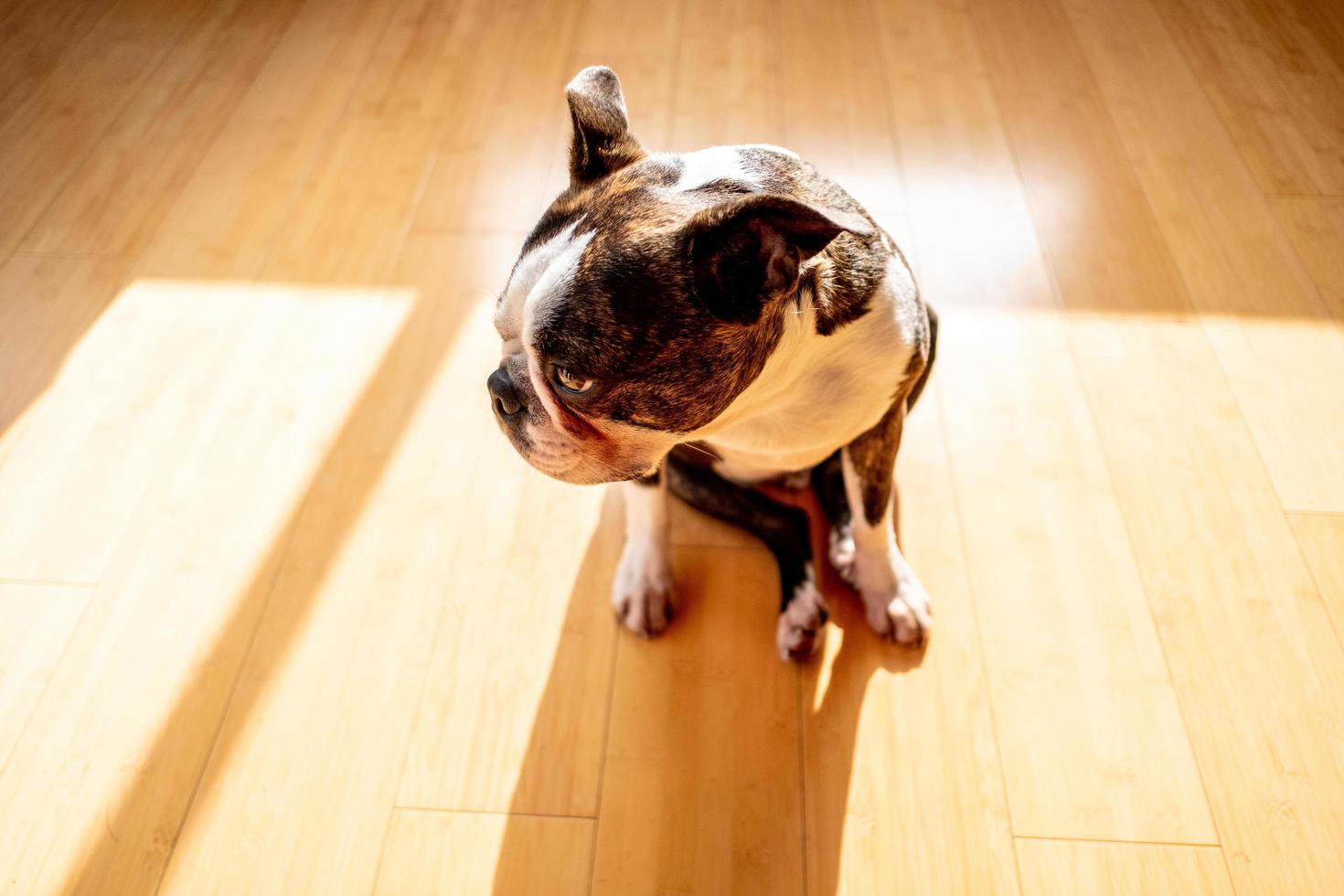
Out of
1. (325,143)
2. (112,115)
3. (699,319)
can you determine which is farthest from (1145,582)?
(112,115)

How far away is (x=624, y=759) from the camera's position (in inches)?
61.1

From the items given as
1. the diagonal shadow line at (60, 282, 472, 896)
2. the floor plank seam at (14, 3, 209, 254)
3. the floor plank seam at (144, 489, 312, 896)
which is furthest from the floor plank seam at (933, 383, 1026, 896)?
the floor plank seam at (14, 3, 209, 254)

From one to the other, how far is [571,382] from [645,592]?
644 mm

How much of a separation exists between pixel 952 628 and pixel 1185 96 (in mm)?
1987

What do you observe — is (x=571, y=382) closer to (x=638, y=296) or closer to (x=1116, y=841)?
(x=638, y=296)

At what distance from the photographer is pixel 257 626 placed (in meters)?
1.72

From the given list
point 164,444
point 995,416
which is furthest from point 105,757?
point 995,416

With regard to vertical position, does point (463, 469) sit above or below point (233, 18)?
below

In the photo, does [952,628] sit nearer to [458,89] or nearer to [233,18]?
[458,89]

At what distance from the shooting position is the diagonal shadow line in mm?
1466

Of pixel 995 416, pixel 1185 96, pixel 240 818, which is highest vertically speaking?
pixel 1185 96

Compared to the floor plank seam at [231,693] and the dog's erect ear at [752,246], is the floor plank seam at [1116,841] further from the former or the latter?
the floor plank seam at [231,693]

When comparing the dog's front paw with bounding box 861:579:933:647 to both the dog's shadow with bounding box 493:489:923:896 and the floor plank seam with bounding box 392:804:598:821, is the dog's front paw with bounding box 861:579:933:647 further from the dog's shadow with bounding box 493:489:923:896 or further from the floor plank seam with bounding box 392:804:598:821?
the floor plank seam with bounding box 392:804:598:821

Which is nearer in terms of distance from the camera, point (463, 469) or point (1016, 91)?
point (463, 469)
